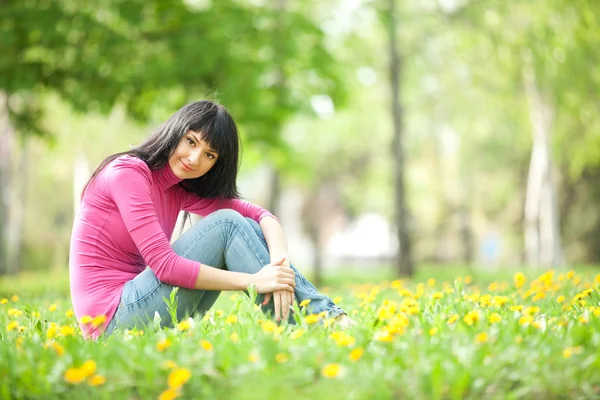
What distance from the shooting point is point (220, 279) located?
2.84 meters

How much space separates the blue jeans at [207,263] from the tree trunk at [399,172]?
841cm

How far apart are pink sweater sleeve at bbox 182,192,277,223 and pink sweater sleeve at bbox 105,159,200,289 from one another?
1.61 ft

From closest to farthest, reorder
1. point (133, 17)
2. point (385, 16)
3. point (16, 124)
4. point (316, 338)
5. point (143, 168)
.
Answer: point (316, 338)
point (143, 168)
point (133, 17)
point (16, 124)
point (385, 16)

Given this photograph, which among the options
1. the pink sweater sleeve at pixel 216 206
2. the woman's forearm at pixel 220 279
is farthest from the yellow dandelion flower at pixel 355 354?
the pink sweater sleeve at pixel 216 206

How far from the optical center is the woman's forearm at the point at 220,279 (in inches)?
112

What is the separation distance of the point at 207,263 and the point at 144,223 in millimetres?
351

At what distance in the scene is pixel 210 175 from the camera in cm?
Answer: 341

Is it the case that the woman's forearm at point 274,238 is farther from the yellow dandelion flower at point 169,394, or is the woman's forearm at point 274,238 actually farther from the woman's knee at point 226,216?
the yellow dandelion flower at point 169,394

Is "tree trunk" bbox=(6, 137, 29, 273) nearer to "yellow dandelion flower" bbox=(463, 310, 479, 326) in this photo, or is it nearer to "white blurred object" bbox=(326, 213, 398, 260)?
"yellow dandelion flower" bbox=(463, 310, 479, 326)

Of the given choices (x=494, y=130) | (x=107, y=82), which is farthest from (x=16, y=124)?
(x=494, y=130)

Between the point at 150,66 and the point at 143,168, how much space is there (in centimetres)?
483

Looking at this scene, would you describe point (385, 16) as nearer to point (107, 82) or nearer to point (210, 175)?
point (107, 82)

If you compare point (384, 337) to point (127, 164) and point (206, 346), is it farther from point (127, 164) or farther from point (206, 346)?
point (127, 164)

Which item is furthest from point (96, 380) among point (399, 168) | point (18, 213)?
point (18, 213)
